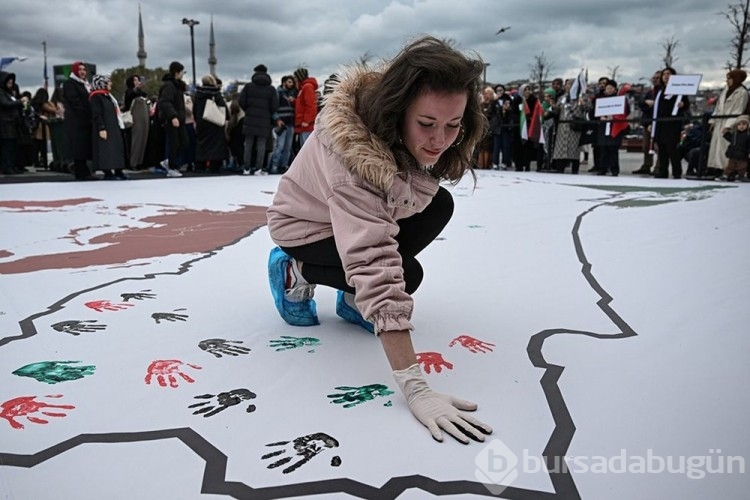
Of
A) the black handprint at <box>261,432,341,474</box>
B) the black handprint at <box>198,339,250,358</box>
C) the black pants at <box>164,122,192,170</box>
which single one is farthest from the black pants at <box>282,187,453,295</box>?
the black pants at <box>164,122,192,170</box>

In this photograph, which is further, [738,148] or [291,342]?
[738,148]

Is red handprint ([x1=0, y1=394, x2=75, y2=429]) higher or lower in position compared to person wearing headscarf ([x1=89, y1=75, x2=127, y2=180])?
lower

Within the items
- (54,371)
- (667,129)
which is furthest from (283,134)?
(54,371)

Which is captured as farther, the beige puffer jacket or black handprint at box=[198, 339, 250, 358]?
black handprint at box=[198, 339, 250, 358]

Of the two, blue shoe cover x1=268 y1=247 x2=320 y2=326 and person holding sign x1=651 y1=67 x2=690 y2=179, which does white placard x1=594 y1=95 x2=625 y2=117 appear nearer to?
person holding sign x1=651 y1=67 x2=690 y2=179

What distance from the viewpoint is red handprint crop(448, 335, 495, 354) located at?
1.57 m

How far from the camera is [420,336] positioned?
1.66 metres

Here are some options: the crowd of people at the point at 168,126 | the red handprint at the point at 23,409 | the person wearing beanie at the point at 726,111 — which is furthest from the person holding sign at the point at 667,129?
the red handprint at the point at 23,409

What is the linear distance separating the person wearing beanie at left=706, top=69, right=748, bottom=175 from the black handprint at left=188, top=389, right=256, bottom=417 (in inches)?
260

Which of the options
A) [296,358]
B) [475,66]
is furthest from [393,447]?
[475,66]

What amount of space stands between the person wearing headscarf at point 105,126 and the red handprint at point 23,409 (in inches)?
200

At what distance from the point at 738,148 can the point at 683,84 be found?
3.53ft

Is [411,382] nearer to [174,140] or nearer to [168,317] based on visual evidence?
[168,317]

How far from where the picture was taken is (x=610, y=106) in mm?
7363
